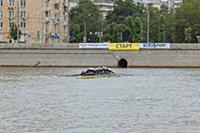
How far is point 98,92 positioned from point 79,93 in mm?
1821

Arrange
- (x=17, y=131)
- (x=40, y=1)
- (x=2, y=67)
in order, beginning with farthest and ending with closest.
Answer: (x=40, y=1) < (x=2, y=67) < (x=17, y=131)

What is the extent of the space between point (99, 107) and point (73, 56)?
63960mm

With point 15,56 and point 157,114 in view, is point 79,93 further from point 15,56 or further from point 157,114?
point 15,56

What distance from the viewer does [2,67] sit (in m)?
101

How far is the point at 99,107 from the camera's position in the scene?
40.3 metres

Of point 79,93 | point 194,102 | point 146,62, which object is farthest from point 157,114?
point 146,62

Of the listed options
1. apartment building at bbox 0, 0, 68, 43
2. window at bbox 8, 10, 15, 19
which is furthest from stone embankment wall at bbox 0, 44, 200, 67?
window at bbox 8, 10, 15, 19

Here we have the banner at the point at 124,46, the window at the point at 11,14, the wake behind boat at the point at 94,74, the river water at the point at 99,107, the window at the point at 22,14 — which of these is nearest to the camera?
the river water at the point at 99,107

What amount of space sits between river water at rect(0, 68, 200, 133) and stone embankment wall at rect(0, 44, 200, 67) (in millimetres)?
40592

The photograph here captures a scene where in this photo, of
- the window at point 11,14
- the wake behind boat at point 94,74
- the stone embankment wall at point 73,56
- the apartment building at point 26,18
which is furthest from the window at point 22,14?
the wake behind boat at point 94,74

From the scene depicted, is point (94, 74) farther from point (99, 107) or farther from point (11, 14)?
point (11, 14)

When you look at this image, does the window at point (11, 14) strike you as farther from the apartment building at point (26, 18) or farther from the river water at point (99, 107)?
the river water at point (99, 107)

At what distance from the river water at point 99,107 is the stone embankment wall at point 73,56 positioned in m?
40.6

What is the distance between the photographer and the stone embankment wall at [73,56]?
10331 centimetres
